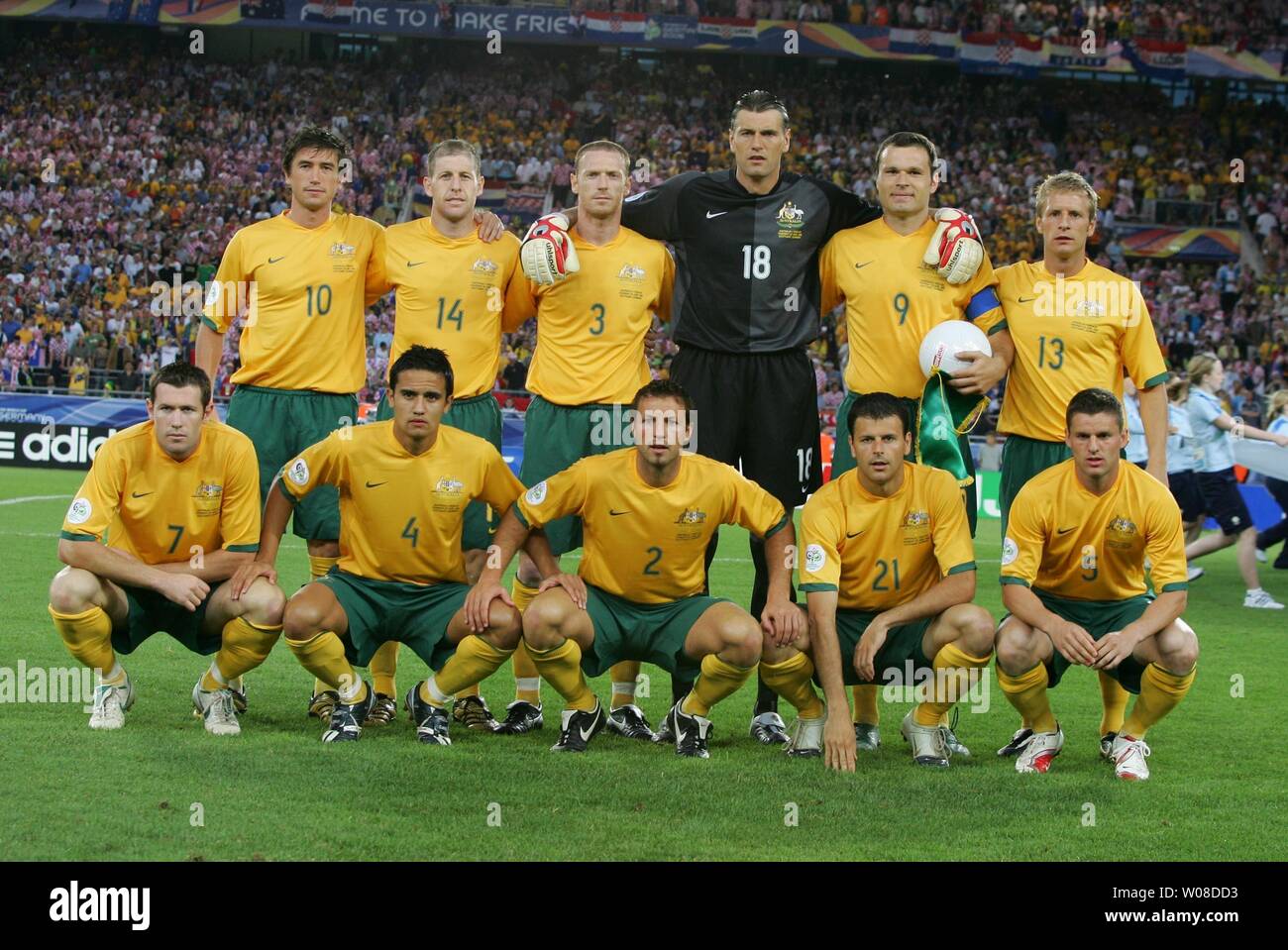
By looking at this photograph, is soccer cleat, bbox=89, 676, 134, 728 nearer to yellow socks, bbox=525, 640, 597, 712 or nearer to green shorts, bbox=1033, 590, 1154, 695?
yellow socks, bbox=525, 640, 597, 712

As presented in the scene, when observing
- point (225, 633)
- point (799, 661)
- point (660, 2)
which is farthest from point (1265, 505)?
point (660, 2)

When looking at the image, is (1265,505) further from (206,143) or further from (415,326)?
(206,143)

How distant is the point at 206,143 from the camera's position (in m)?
30.5

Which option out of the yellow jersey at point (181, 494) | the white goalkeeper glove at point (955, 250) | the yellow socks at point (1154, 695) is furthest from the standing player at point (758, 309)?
the yellow jersey at point (181, 494)

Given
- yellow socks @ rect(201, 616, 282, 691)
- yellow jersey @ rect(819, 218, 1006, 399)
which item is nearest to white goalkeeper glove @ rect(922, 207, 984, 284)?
yellow jersey @ rect(819, 218, 1006, 399)

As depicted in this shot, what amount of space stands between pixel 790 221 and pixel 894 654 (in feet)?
6.22

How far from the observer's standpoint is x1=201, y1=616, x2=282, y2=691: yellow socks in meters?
5.82

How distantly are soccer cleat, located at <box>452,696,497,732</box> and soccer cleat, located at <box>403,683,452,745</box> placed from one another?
228 mm

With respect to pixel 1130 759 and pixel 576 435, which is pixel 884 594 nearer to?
pixel 1130 759

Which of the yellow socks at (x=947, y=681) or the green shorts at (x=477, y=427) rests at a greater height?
the green shorts at (x=477, y=427)

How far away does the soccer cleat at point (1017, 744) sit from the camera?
6.01 m

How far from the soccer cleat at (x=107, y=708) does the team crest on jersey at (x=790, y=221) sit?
3.33 m

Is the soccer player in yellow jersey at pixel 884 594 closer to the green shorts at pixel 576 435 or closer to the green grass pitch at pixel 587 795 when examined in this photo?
the green grass pitch at pixel 587 795
